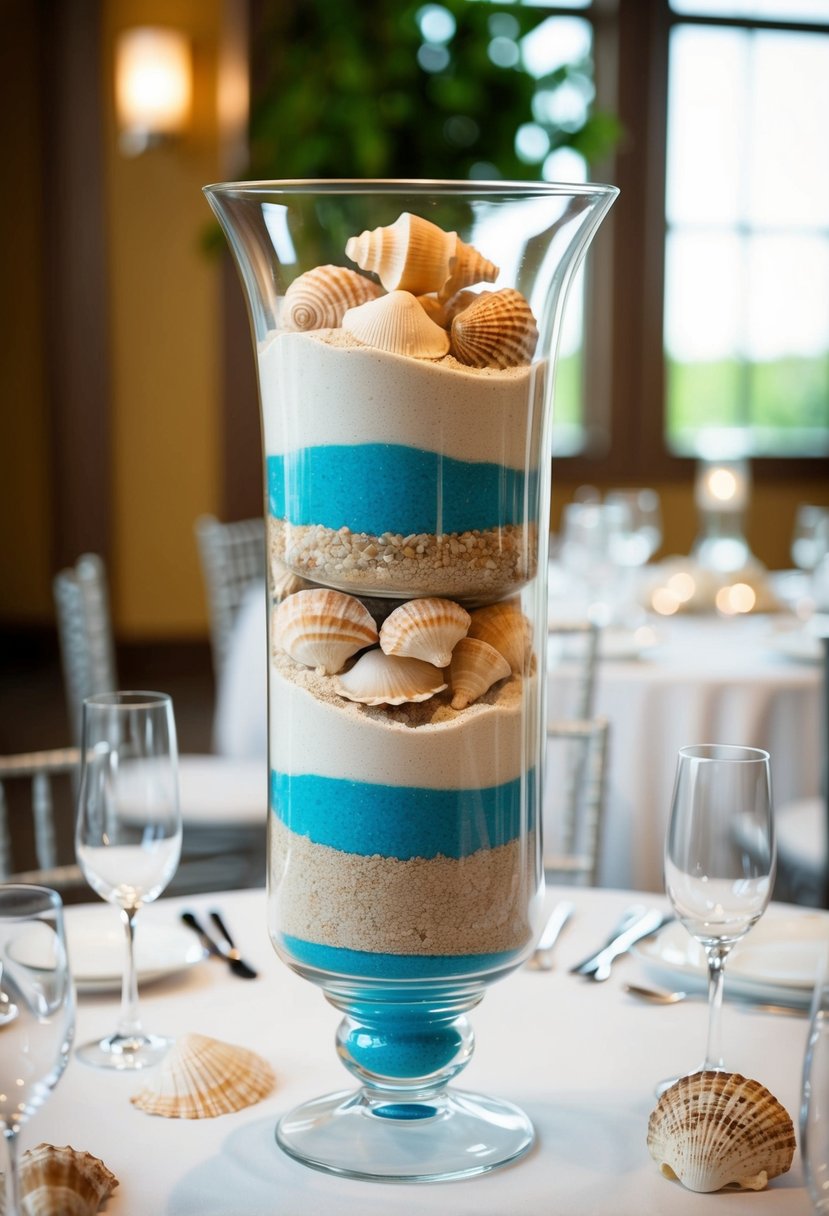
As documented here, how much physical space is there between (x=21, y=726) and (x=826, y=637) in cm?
357

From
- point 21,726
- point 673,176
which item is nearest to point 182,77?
point 673,176

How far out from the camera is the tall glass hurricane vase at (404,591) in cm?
87

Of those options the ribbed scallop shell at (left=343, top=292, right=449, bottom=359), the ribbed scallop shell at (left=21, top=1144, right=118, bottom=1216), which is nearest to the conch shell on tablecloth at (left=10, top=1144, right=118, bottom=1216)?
the ribbed scallop shell at (left=21, top=1144, right=118, bottom=1216)

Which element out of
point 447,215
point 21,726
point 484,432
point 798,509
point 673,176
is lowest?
point 21,726

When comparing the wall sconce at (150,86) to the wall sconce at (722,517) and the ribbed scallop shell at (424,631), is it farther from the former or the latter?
the ribbed scallop shell at (424,631)

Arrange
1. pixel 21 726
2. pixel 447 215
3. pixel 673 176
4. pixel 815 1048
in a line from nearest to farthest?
1. pixel 815 1048
2. pixel 447 215
3. pixel 21 726
4. pixel 673 176

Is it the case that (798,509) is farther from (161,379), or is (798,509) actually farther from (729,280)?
(161,379)

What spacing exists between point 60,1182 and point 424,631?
0.36 m

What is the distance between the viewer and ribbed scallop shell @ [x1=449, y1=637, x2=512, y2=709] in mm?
876

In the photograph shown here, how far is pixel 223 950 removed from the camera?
1.23 metres

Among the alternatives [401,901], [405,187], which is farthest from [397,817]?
[405,187]

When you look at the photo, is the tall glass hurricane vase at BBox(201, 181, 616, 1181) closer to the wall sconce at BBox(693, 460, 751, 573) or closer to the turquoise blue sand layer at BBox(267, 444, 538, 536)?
the turquoise blue sand layer at BBox(267, 444, 538, 536)

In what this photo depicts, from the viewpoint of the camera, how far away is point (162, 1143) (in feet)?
2.95

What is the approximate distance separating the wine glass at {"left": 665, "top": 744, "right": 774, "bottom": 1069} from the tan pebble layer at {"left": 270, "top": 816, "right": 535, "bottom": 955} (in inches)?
4.7
